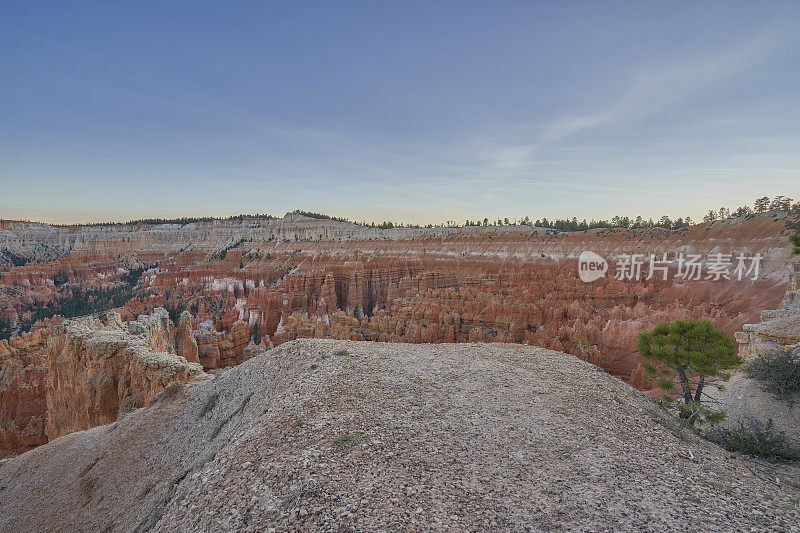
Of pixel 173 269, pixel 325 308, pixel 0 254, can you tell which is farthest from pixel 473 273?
pixel 0 254

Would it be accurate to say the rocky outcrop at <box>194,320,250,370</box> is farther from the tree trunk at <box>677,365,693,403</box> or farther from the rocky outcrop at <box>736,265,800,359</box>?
the rocky outcrop at <box>736,265,800,359</box>

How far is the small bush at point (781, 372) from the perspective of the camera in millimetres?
8883

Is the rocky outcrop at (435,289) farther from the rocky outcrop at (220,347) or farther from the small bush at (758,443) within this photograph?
the small bush at (758,443)

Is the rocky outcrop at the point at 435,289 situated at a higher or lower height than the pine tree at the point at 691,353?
lower

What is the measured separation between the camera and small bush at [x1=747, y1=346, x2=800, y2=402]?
8883 millimetres

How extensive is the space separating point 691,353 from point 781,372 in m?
3.04

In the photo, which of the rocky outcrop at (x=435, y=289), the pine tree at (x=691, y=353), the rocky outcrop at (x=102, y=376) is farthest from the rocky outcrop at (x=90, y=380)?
the pine tree at (x=691, y=353)

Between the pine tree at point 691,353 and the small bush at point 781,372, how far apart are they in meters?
1.64

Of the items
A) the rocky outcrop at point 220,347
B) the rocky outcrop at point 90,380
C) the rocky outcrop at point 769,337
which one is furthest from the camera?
the rocky outcrop at point 220,347

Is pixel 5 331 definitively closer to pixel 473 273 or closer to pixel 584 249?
pixel 473 273

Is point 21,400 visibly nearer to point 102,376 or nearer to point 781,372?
point 102,376

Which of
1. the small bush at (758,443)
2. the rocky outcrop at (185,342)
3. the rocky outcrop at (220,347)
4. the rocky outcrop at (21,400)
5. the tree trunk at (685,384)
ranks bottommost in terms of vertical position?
the rocky outcrop at (21,400)

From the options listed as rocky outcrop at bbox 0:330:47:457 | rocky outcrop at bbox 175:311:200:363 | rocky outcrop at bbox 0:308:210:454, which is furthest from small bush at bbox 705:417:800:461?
rocky outcrop at bbox 0:330:47:457

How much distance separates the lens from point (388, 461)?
4.67 metres
